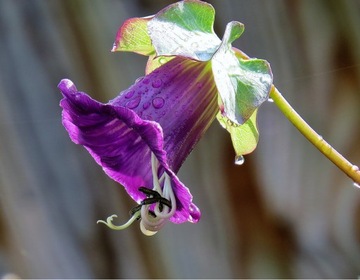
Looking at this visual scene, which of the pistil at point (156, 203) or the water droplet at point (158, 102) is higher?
the water droplet at point (158, 102)

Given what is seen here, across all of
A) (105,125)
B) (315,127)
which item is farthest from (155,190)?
(315,127)

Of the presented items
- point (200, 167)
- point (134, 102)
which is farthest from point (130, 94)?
point (200, 167)

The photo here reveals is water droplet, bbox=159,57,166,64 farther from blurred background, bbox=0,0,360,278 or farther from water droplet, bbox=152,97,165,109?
blurred background, bbox=0,0,360,278

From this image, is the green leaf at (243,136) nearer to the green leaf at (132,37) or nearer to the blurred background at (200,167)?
the green leaf at (132,37)

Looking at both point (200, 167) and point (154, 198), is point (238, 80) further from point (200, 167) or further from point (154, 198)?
point (200, 167)

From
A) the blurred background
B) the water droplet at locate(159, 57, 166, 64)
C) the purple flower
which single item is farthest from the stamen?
the blurred background

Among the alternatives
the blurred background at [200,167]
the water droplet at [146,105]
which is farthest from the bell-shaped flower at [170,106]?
the blurred background at [200,167]
